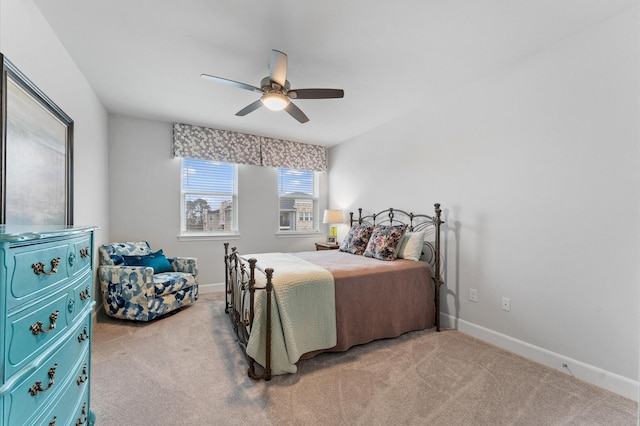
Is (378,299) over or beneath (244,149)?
beneath

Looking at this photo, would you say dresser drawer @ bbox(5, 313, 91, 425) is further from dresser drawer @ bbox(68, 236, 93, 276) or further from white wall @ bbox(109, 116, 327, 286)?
white wall @ bbox(109, 116, 327, 286)

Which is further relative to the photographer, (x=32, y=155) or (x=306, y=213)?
(x=306, y=213)

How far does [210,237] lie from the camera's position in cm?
448

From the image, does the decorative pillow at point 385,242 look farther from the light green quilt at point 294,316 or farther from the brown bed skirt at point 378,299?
the light green quilt at point 294,316

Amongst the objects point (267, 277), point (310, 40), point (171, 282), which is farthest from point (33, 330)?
point (171, 282)

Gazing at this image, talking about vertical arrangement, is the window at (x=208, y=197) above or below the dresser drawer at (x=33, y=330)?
above

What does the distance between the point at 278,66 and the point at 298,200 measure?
332 centimetres

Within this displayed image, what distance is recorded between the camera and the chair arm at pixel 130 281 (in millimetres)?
3102

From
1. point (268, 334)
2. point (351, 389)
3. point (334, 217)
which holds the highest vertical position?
point (334, 217)

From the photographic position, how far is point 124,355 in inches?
96.5

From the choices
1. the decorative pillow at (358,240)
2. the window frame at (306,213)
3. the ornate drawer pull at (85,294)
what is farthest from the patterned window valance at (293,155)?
the ornate drawer pull at (85,294)

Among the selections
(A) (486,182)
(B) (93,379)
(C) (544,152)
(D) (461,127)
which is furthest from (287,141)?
(B) (93,379)

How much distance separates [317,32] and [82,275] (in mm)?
2114

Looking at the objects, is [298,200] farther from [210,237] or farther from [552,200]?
[552,200]
